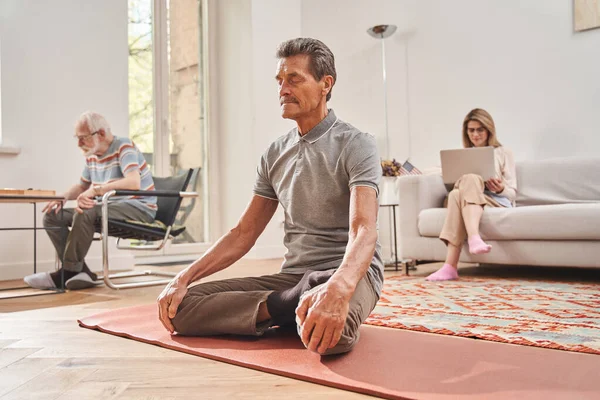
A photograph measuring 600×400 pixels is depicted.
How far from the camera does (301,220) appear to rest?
165cm

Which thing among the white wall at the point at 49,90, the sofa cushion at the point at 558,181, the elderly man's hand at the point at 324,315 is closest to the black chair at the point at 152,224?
the white wall at the point at 49,90

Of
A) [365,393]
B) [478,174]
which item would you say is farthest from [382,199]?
[365,393]

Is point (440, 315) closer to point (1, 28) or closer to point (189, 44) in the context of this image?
point (1, 28)

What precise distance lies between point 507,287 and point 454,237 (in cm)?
52

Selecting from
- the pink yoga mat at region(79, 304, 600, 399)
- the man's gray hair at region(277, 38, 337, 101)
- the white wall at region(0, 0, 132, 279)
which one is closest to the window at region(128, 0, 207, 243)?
the white wall at region(0, 0, 132, 279)

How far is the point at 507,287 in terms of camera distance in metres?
2.84

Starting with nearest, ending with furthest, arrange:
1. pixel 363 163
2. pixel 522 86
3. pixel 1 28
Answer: pixel 363 163
pixel 1 28
pixel 522 86

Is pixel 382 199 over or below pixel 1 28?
below

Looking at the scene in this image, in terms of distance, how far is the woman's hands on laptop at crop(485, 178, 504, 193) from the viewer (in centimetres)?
341

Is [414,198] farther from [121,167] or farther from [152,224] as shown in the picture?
[121,167]

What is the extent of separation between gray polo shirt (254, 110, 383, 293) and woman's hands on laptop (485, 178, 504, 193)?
77.1 inches

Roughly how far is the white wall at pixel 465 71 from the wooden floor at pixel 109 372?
3438 millimetres

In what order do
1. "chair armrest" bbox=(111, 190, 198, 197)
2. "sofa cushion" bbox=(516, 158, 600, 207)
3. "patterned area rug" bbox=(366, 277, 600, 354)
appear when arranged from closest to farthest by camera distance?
"patterned area rug" bbox=(366, 277, 600, 354) → "chair armrest" bbox=(111, 190, 198, 197) → "sofa cushion" bbox=(516, 158, 600, 207)

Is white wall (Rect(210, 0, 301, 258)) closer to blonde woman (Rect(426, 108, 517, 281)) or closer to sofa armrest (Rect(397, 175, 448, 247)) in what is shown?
sofa armrest (Rect(397, 175, 448, 247))
